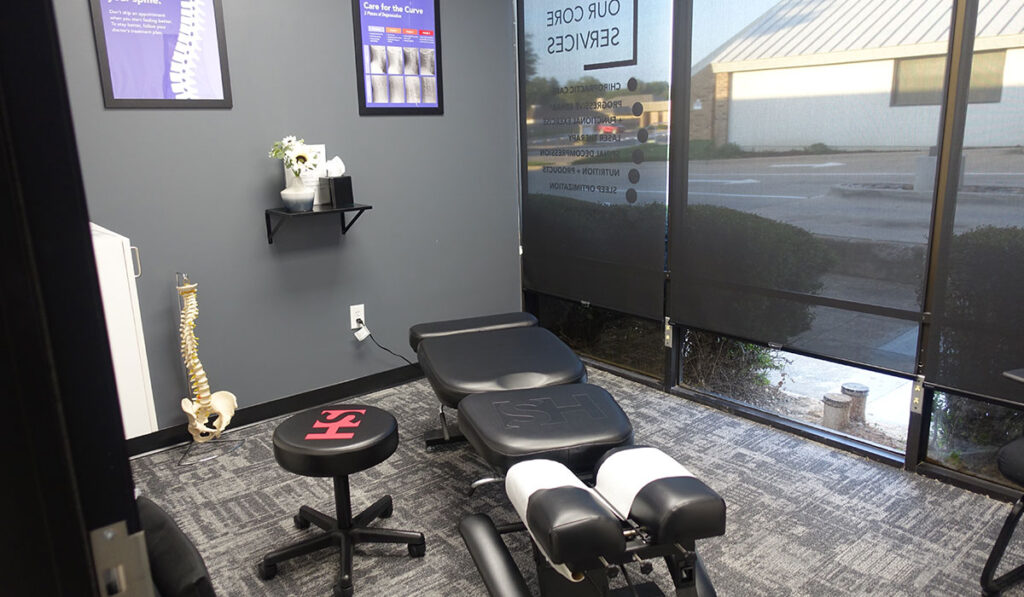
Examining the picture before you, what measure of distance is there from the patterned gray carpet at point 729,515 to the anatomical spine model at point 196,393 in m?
0.13

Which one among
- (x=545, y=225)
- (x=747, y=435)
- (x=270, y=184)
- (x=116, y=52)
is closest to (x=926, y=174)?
(x=747, y=435)

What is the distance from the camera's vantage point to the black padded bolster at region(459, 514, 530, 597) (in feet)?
5.34

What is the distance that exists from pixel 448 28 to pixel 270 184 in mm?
1196

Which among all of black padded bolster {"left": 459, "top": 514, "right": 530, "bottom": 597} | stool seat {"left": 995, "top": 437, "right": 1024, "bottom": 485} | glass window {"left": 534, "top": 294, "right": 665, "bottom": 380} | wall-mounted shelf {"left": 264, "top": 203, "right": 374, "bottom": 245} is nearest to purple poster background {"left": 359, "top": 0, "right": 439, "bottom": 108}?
wall-mounted shelf {"left": 264, "top": 203, "right": 374, "bottom": 245}

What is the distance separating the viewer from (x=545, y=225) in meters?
3.94

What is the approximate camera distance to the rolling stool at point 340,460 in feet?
6.42

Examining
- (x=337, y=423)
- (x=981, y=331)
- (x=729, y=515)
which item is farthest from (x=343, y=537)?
(x=981, y=331)

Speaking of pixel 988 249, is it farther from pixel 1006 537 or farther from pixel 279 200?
pixel 279 200

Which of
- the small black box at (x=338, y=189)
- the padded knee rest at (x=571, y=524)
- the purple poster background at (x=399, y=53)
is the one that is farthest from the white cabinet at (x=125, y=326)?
the padded knee rest at (x=571, y=524)

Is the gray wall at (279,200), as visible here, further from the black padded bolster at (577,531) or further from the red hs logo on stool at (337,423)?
the black padded bolster at (577,531)

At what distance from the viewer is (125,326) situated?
7.61 ft

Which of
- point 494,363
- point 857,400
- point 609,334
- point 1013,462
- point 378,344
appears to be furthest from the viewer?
point 609,334

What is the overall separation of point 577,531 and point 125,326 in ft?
5.74

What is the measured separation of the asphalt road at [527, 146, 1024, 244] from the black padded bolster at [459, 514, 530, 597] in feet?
5.86
